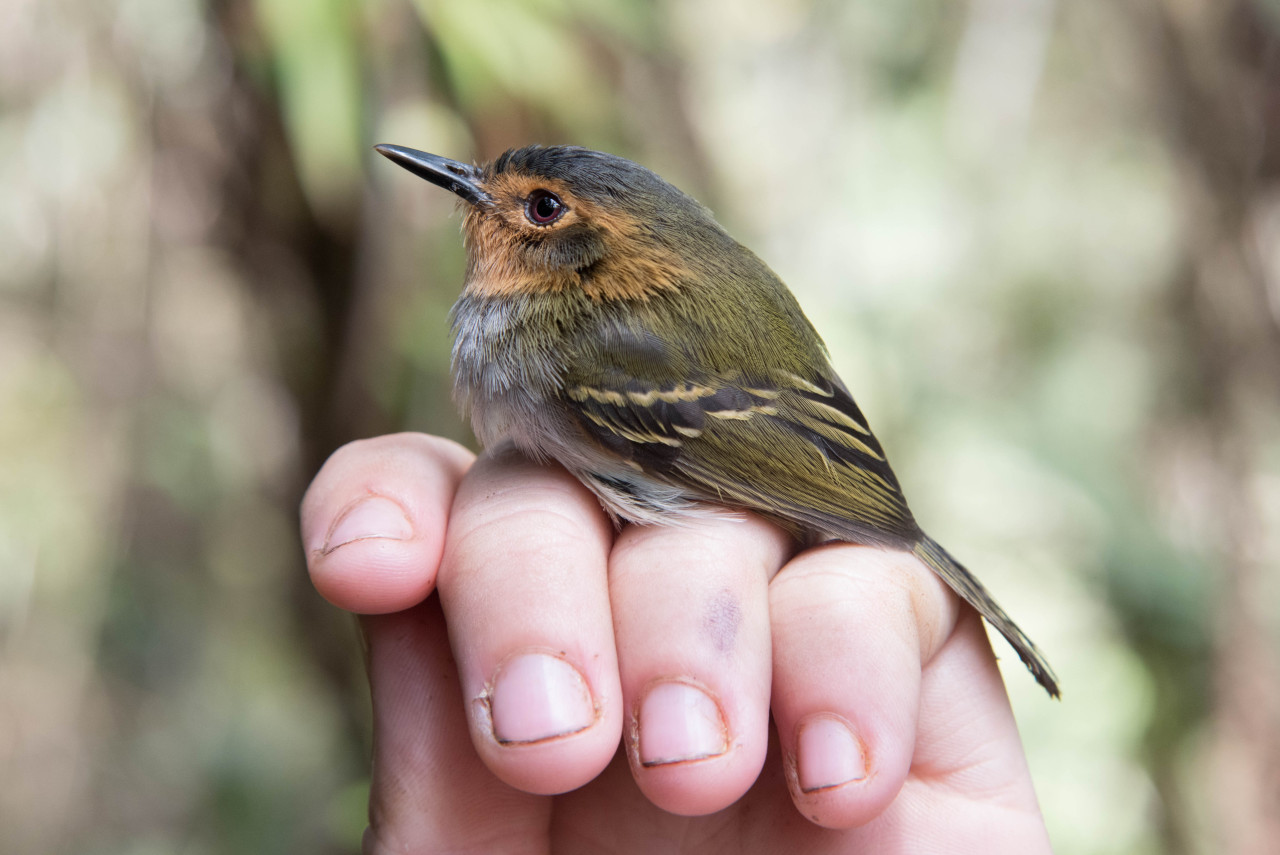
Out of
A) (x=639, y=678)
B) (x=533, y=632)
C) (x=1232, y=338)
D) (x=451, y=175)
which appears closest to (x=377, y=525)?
(x=533, y=632)

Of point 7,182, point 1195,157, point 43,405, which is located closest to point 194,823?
point 43,405

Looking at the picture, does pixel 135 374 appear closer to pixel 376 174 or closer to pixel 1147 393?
pixel 376 174

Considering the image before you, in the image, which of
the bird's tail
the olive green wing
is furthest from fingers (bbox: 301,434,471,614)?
the bird's tail

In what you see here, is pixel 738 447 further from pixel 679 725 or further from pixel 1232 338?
pixel 1232 338

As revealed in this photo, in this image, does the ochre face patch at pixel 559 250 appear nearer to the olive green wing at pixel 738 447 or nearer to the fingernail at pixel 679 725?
the olive green wing at pixel 738 447

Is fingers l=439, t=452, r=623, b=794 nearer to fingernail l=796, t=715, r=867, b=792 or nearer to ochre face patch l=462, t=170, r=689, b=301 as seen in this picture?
fingernail l=796, t=715, r=867, b=792
